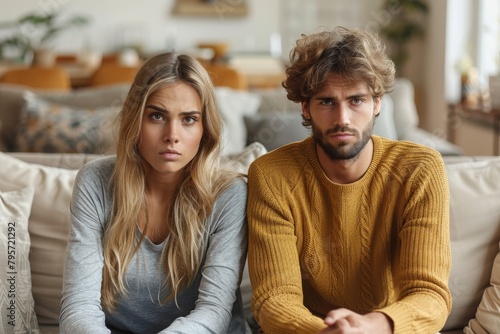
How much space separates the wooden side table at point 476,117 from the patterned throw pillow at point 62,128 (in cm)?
237

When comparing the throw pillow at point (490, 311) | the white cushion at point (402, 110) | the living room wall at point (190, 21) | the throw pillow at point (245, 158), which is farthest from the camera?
the living room wall at point (190, 21)

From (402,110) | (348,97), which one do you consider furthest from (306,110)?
(402,110)

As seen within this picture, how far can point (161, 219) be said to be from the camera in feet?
5.67

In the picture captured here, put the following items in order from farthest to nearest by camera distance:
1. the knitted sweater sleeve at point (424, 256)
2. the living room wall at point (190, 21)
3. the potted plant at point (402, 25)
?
the living room wall at point (190, 21), the potted plant at point (402, 25), the knitted sweater sleeve at point (424, 256)

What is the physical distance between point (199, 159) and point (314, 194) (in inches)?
11.2

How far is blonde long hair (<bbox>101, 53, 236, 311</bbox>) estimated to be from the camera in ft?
5.44

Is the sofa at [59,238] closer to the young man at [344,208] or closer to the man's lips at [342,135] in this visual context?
the young man at [344,208]

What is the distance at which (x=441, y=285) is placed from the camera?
1.53m

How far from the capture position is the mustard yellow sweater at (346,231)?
1.56 meters

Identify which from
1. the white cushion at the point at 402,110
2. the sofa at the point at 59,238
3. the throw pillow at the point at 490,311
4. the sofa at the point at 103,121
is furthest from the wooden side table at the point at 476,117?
the throw pillow at the point at 490,311

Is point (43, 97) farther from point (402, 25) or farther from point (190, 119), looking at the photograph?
point (402, 25)

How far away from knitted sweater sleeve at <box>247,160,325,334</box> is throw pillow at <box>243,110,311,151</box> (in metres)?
1.06

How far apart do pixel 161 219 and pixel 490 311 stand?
85 cm

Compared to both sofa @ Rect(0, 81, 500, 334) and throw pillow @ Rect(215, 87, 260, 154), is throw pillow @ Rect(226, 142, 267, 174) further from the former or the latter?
throw pillow @ Rect(215, 87, 260, 154)
